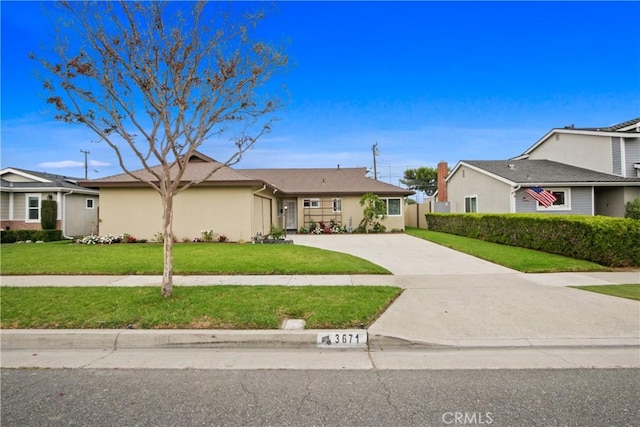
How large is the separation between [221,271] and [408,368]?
20.3 feet

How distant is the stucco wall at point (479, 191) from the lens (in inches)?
757

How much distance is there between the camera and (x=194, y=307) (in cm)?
577

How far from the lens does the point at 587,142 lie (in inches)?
805

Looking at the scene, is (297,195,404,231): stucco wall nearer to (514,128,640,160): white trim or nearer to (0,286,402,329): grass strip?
(514,128,640,160): white trim

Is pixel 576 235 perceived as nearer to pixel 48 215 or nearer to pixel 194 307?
pixel 194 307

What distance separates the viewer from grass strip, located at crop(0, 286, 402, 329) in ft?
17.1

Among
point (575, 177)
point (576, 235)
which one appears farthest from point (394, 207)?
point (576, 235)

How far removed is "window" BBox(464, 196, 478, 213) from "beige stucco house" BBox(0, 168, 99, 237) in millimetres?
23467

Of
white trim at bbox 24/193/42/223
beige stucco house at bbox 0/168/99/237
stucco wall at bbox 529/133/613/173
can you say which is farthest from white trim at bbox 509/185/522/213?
white trim at bbox 24/193/42/223

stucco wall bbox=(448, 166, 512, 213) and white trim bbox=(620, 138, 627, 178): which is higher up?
white trim bbox=(620, 138, 627, 178)

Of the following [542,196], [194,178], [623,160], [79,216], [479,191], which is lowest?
[79,216]

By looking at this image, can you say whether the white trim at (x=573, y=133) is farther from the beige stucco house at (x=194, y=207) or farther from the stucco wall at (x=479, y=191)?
the beige stucco house at (x=194, y=207)

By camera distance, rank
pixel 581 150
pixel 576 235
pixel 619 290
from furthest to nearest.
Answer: pixel 581 150 → pixel 576 235 → pixel 619 290

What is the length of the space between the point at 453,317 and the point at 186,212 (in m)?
13.4
